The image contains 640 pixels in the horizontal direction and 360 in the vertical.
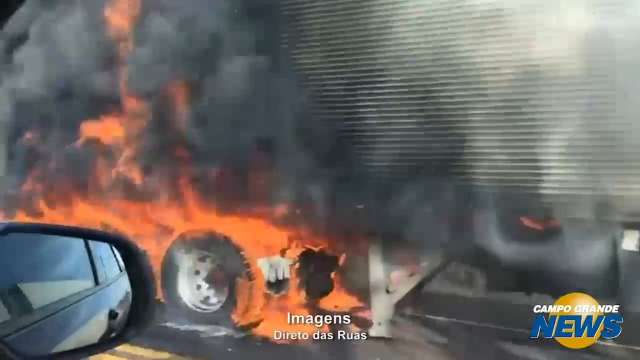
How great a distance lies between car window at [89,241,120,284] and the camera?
95.6 inches

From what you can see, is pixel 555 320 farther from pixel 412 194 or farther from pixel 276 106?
pixel 276 106

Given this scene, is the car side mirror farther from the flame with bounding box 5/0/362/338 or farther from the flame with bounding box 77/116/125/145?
the flame with bounding box 77/116/125/145

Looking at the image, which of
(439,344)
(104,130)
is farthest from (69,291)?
(439,344)

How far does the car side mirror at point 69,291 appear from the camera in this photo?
2299 mm

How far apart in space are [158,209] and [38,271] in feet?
1.53

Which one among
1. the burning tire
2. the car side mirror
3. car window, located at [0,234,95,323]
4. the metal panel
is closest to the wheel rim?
the burning tire

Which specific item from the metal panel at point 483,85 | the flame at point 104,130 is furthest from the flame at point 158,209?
the metal panel at point 483,85

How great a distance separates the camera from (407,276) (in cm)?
207

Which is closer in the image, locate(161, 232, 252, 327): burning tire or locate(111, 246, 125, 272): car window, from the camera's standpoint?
locate(161, 232, 252, 327): burning tire

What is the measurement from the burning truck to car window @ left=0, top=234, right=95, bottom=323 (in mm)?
103

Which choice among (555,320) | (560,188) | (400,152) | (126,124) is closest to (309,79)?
(400,152)

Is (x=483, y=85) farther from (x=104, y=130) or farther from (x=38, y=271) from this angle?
(x=38, y=271)

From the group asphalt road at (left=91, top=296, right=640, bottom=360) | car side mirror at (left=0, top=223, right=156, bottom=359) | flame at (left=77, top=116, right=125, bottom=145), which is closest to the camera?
asphalt road at (left=91, top=296, right=640, bottom=360)

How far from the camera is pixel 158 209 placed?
7.68 ft
